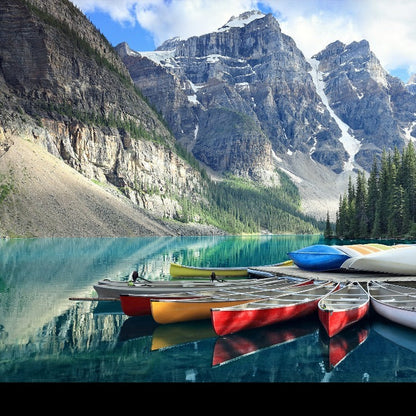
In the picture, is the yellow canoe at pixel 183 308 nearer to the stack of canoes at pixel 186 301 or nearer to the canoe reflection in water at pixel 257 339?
the stack of canoes at pixel 186 301

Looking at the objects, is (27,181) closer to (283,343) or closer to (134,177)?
(134,177)

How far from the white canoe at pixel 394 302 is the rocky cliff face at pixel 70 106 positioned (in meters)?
132

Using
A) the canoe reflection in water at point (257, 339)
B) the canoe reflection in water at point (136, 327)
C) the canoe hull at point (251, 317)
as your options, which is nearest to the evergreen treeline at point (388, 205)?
the canoe hull at point (251, 317)

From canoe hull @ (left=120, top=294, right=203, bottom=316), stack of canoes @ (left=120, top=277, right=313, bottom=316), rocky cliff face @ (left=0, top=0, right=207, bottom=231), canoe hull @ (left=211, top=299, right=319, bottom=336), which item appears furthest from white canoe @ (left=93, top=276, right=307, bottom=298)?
rocky cliff face @ (left=0, top=0, right=207, bottom=231)

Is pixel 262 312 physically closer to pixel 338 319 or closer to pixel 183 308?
pixel 338 319

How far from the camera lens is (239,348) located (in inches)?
550

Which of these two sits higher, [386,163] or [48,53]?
[48,53]

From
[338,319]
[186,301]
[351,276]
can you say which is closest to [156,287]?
[186,301]

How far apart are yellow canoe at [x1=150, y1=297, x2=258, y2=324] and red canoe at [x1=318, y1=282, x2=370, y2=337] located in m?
3.89

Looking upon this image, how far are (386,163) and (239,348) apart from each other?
86.8 metres

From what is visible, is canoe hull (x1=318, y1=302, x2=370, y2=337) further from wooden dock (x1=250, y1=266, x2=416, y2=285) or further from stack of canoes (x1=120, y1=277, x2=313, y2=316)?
wooden dock (x1=250, y1=266, x2=416, y2=285)

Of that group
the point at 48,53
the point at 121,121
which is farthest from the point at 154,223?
the point at 48,53

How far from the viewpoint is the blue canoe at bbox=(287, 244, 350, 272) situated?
29.3m

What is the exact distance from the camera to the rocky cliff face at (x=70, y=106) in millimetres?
148750
